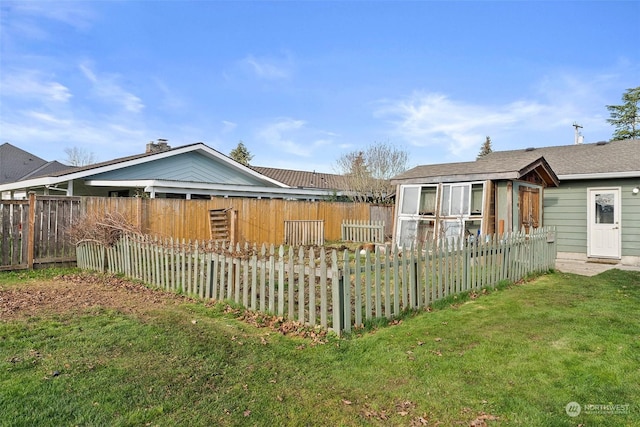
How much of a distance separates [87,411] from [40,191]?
23.9 meters

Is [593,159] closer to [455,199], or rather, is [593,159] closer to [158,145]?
[455,199]

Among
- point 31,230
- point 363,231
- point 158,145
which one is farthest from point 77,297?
point 158,145

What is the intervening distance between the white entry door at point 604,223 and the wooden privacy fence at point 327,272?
13.7 ft

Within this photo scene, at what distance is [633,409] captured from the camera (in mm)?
3062

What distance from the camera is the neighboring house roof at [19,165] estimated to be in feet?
103

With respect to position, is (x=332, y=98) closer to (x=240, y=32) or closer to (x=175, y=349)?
(x=240, y=32)

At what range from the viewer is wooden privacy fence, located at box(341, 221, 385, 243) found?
18.5 metres

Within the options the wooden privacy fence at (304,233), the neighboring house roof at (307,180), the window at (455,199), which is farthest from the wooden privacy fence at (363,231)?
the window at (455,199)

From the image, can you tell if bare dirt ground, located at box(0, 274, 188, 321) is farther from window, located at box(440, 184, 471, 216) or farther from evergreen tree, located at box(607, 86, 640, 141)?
evergreen tree, located at box(607, 86, 640, 141)

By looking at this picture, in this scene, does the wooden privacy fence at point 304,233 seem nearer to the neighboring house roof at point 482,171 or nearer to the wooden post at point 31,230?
the neighboring house roof at point 482,171

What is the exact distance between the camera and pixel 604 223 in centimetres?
1247

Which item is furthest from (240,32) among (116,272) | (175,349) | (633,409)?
(633,409)

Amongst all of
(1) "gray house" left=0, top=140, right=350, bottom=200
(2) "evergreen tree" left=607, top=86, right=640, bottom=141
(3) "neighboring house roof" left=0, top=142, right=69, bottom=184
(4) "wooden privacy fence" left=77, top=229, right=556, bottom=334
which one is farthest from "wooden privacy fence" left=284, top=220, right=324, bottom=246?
(2) "evergreen tree" left=607, top=86, right=640, bottom=141
